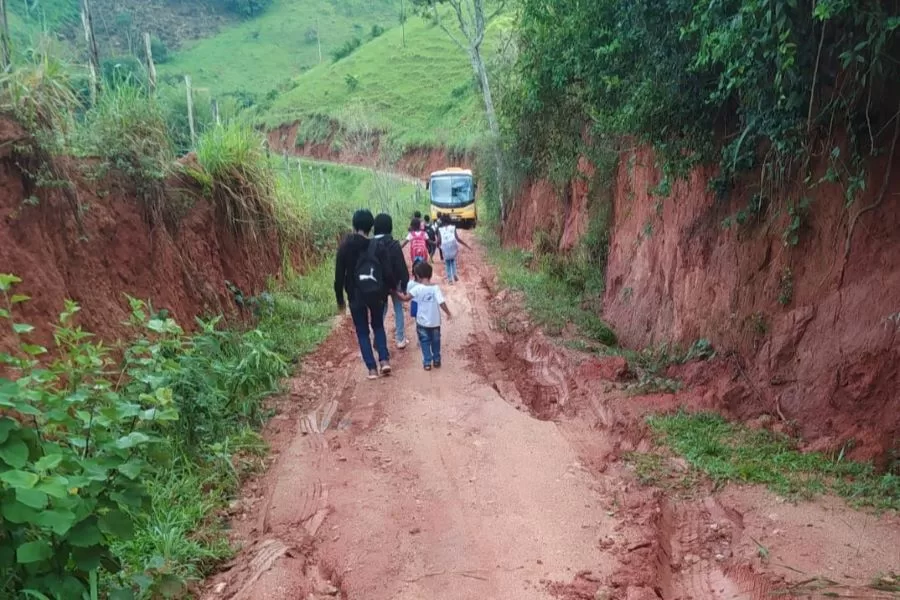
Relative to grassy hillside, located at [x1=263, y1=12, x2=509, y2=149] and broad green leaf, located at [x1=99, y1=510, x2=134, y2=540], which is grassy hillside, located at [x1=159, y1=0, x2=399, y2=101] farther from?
broad green leaf, located at [x1=99, y1=510, x2=134, y2=540]

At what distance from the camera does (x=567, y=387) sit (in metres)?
6.99

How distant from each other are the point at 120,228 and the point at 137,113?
137cm

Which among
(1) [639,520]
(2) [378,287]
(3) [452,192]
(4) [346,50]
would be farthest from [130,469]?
(4) [346,50]

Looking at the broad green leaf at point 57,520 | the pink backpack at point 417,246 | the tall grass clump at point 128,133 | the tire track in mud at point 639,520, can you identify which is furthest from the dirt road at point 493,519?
the pink backpack at point 417,246

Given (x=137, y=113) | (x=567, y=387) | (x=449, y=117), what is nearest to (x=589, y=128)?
(x=567, y=387)

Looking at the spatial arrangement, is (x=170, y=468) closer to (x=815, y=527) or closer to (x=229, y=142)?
(x=815, y=527)

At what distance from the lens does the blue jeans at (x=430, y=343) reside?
25.1 ft

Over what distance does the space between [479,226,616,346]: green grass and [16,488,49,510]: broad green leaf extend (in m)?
7.10

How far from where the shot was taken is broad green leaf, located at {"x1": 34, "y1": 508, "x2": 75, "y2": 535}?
247cm

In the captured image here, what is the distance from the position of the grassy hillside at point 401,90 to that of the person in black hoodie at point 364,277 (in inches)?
1331

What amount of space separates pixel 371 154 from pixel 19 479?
34686 millimetres

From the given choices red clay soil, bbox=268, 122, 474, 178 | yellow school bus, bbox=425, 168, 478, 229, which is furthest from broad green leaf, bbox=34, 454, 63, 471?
red clay soil, bbox=268, 122, 474, 178

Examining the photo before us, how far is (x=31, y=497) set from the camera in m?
2.39

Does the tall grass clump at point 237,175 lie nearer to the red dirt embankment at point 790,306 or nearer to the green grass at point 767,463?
the red dirt embankment at point 790,306
